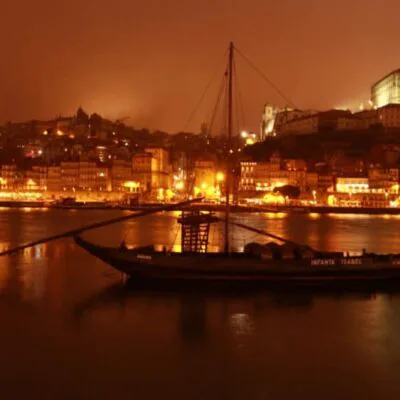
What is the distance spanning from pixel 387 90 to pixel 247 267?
73109 mm

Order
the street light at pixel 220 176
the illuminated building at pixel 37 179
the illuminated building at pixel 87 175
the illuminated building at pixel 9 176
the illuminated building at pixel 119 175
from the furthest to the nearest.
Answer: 1. the illuminated building at pixel 9 176
2. the illuminated building at pixel 37 179
3. the illuminated building at pixel 119 175
4. the illuminated building at pixel 87 175
5. the street light at pixel 220 176

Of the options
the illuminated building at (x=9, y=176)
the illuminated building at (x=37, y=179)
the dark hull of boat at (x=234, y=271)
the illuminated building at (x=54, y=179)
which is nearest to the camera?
the dark hull of boat at (x=234, y=271)

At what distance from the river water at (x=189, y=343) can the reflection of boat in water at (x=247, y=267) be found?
61 cm

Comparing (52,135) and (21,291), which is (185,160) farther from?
(21,291)

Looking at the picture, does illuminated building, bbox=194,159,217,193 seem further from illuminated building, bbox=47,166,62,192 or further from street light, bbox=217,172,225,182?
illuminated building, bbox=47,166,62,192

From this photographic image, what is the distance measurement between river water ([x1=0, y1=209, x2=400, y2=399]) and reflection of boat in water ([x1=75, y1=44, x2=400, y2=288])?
608mm

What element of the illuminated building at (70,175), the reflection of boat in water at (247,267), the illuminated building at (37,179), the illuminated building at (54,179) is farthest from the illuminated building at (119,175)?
the reflection of boat in water at (247,267)

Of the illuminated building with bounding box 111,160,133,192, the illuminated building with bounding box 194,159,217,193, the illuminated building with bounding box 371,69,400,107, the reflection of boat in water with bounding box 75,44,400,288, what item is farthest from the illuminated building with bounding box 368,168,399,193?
the reflection of boat in water with bounding box 75,44,400,288

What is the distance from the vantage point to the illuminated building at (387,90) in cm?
7800

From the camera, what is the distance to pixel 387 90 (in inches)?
3145

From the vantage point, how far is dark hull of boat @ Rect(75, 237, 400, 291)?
13.2 metres

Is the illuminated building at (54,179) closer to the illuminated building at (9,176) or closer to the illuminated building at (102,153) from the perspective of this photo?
the illuminated building at (9,176)

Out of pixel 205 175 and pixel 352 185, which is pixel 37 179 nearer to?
pixel 205 175

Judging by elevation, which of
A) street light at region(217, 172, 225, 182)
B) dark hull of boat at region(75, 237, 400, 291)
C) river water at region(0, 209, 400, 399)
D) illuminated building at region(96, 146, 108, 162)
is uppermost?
illuminated building at region(96, 146, 108, 162)
